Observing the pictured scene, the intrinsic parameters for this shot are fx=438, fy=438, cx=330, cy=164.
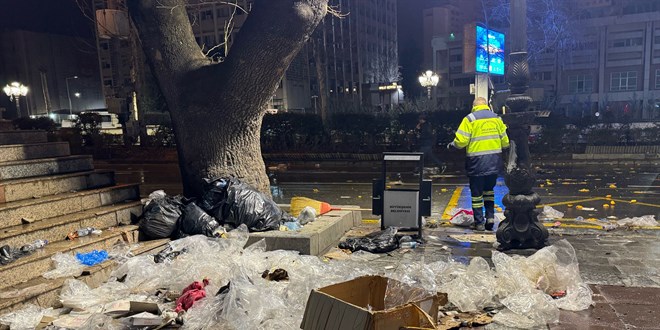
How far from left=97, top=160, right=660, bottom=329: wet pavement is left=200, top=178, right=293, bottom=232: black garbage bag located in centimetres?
162

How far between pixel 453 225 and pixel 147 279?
5.11 meters

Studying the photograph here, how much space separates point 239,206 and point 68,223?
2133mm

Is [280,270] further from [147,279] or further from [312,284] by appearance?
[147,279]

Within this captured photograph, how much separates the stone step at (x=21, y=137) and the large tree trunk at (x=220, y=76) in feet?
7.58

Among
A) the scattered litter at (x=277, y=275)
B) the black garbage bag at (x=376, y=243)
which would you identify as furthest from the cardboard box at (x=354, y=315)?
the black garbage bag at (x=376, y=243)

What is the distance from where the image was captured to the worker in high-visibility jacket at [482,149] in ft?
23.1

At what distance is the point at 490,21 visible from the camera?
42.0 metres

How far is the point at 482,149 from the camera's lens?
23.2ft

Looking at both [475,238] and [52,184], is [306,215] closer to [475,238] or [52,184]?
[475,238]

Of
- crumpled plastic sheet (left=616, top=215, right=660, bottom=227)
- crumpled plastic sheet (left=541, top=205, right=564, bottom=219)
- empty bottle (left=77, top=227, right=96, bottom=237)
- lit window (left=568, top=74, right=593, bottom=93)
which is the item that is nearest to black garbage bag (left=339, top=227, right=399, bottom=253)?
empty bottle (left=77, top=227, right=96, bottom=237)

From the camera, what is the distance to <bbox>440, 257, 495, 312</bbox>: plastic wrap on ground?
4.03 meters

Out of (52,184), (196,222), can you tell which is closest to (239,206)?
(196,222)

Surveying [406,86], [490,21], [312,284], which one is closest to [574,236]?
[312,284]

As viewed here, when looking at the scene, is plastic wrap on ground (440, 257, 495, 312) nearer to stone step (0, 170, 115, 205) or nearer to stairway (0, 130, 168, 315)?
stairway (0, 130, 168, 315)
